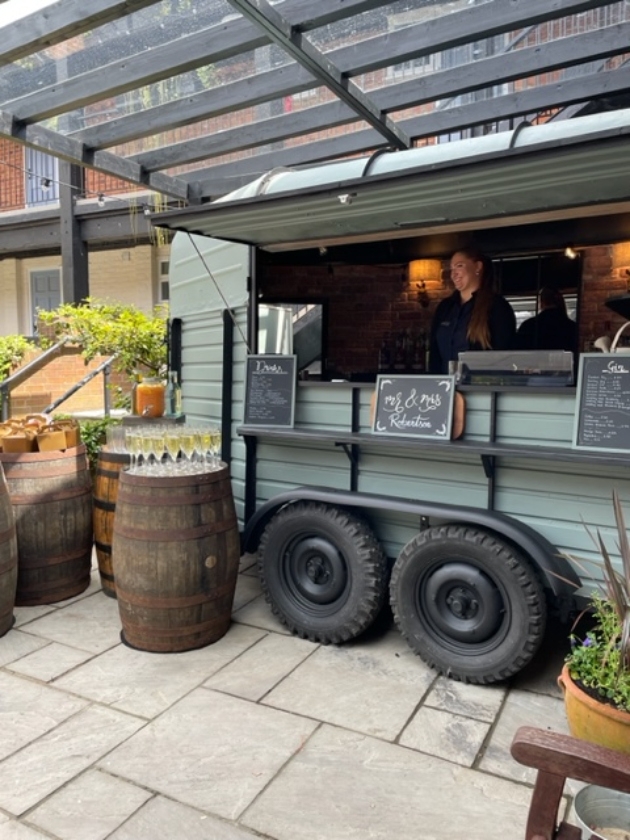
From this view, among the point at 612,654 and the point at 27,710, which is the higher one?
the point at 612,654

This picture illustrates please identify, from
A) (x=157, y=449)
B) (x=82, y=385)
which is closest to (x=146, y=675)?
(x=157, y=449)

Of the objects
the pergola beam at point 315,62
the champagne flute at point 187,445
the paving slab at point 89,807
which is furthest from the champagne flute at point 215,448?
the pergola beam at point 315,62

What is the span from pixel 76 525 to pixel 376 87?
3.44 meters

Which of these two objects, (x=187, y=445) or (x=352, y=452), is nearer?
(x=187, y=445)

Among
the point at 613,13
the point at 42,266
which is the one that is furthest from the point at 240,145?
the point at 42,266

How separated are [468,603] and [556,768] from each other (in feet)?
4.30

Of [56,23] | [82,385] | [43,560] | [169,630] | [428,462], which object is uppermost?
[56,23]

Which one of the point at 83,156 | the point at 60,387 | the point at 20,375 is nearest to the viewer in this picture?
the point at 83,156

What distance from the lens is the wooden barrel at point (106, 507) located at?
132 inches

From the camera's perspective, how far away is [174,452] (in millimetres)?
2879

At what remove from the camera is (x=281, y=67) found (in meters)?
3.96

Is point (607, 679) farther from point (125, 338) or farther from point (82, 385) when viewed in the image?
point (82, 385)

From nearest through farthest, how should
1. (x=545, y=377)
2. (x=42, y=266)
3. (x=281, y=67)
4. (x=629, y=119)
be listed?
(x=629, y=119) → (x=545, y=377) → (x=281, y=67) → (x=42, y=266)

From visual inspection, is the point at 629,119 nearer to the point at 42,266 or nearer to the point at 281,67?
the point at 281,67
